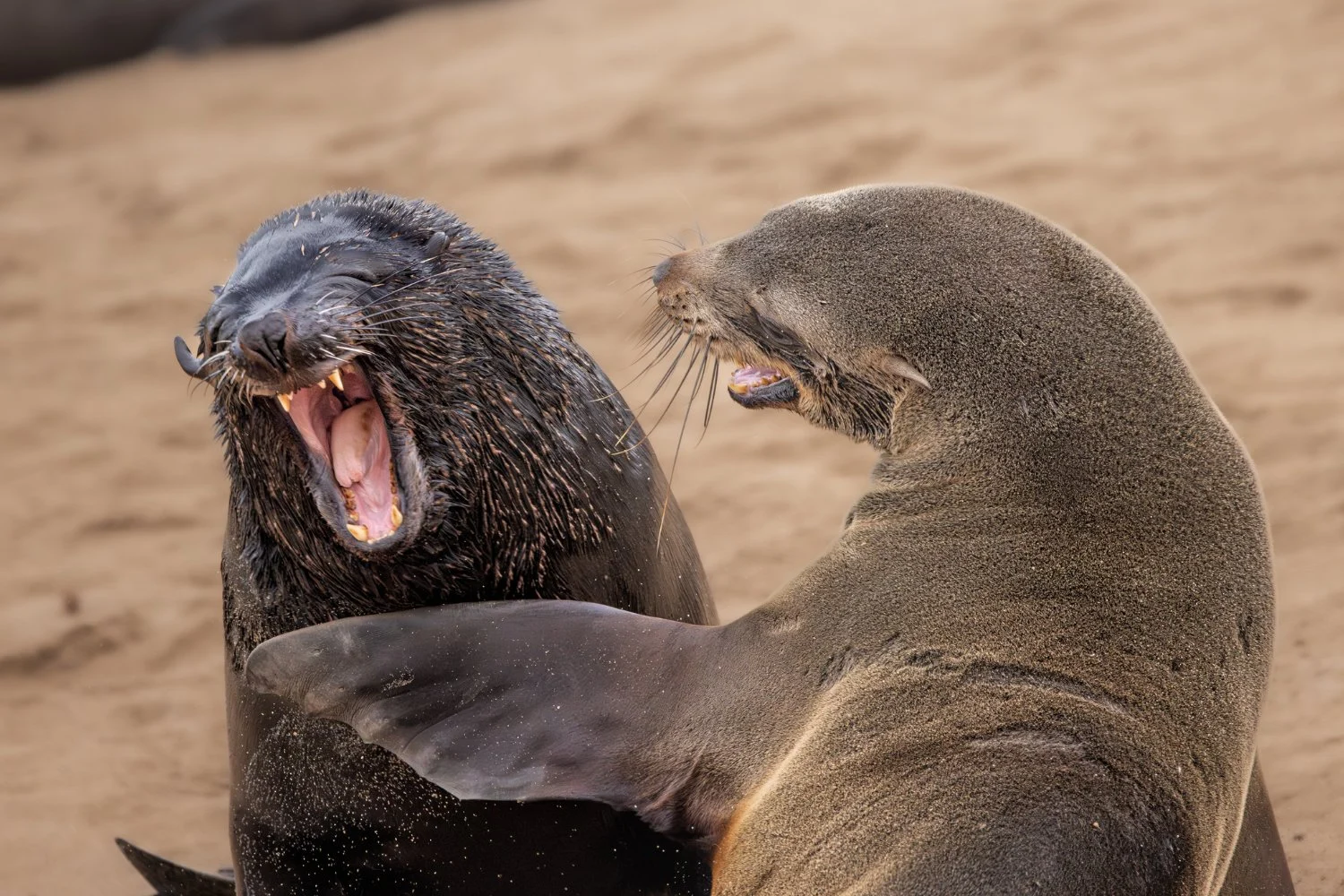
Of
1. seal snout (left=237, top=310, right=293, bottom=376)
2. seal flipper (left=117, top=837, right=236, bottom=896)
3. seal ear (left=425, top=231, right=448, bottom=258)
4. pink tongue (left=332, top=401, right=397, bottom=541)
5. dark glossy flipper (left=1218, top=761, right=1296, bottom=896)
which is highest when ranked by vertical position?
seal ear (left=425, top=231, right=448, bottom=258)

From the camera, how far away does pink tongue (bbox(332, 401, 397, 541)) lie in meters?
3.37

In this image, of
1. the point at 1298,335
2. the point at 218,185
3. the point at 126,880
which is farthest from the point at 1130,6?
the point at 126,880

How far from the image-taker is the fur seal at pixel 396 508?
11.0 ft

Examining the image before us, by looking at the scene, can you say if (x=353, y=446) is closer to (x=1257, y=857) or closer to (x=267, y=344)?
(x=267, y=344)

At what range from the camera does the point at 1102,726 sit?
2656 mm

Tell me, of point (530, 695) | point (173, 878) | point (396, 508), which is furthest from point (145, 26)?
point (530, 695)

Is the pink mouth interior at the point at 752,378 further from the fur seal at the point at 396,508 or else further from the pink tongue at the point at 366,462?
the pink tongue at the point at 366,462

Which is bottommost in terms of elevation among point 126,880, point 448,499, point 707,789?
point 126,880

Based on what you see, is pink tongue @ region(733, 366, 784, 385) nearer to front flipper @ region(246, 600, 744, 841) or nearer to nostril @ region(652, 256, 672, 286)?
nostril @ region(652, 256, 672, 286)

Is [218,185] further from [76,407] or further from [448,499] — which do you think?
[448,499]

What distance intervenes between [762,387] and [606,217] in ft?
17.7

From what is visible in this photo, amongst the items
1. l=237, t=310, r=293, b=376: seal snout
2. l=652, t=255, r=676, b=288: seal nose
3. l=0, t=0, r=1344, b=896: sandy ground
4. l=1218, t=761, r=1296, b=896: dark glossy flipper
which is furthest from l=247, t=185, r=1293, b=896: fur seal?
l=0, t=0, r=1344, b=896: sandy ground

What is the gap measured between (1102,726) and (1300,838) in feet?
5.69

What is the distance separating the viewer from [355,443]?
11.3 ft
